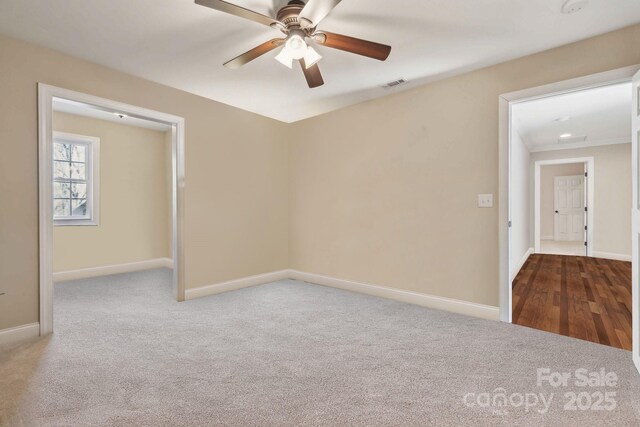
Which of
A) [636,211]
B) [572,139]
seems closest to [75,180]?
[636,211]

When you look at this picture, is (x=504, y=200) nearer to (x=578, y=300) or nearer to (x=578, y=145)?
(x=578, y=300)

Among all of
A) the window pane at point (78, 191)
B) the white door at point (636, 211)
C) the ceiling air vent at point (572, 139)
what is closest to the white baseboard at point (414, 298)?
the white door at point (636, 211)

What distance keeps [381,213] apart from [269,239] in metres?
1.68

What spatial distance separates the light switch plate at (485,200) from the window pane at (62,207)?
5.60 metres

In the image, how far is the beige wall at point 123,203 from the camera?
452cm

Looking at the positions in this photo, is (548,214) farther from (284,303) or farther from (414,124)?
(284,303)

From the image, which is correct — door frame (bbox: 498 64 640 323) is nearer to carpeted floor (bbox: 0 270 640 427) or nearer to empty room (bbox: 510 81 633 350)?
empty room (bbox: 510 81 633 350)

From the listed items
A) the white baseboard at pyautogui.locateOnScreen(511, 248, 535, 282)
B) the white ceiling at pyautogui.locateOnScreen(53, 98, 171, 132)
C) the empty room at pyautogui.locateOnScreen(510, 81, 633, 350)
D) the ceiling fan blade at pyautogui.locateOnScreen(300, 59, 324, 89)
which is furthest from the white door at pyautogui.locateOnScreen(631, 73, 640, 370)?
the white ceiling at pyautogui.locateOnScreen(53, 98, 171, 132)

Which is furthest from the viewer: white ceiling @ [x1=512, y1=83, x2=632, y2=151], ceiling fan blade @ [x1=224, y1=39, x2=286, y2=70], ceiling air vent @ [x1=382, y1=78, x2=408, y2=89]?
white ceiling @ [x1=512, y1=83, x2=632, y2=151]

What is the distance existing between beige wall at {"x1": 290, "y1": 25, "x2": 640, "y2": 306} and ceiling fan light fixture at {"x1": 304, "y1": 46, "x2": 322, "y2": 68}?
1593mm

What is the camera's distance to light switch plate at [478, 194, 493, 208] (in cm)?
287

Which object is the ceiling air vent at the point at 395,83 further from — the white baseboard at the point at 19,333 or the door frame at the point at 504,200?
the white baseboard at the point at 19,333

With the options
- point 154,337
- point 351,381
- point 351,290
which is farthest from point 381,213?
point 154,337

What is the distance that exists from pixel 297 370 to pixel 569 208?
9472 millimetres
